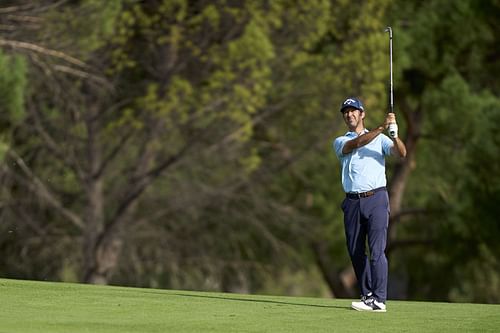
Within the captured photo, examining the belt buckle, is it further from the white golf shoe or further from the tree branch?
the tree branch

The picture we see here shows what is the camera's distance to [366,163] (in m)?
12.9

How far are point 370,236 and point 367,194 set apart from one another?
35 centimetres

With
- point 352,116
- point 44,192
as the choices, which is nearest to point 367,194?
point 352,116

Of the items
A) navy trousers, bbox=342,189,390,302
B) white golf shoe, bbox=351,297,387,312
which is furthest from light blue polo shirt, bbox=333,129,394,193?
white golf shoe, bbox=351,297,387,312

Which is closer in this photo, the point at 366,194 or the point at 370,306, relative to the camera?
the point at 366,194

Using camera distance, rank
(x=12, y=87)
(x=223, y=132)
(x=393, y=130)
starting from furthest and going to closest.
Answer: (x=223, y=132), (x=12, y=87), (x=393, y=130)

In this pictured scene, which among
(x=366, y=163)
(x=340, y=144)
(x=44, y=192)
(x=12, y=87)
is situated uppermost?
(x=340, y=144)

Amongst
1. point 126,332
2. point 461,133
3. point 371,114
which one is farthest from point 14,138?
point 126,332

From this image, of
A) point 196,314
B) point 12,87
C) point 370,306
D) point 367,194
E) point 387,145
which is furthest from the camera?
point 12,87

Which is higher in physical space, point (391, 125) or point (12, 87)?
point (391, 125)

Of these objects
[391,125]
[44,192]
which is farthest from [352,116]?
[44,192]

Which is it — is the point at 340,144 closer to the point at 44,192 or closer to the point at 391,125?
the point at 391,125

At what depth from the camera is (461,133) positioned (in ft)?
120

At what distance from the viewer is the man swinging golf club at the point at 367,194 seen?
→ 12891 mm
